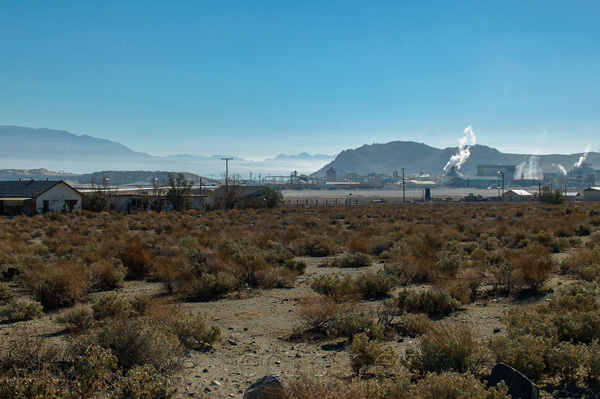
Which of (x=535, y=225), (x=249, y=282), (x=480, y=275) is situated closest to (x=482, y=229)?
(x=535, y=225)

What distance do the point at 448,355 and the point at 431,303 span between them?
345 centimetres

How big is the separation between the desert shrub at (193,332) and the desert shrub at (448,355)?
3134mm

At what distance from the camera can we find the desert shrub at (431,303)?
9.42 metres

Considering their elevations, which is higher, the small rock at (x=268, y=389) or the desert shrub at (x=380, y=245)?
the small rock at (x=268, y=389)

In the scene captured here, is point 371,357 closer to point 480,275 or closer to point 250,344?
point 250,344

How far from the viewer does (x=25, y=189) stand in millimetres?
49594

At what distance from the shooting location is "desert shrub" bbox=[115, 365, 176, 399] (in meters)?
4.82

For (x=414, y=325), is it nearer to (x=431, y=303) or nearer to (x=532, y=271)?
(x=431, y=303)

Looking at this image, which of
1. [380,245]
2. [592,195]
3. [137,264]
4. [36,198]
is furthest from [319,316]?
[592,195]

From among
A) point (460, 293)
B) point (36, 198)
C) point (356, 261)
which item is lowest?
point (356, 261)

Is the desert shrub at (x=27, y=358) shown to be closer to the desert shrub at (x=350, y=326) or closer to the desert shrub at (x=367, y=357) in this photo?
the desert shrub at (x=367, y=357)

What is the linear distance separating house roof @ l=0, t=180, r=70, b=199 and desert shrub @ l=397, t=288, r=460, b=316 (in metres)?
46.7

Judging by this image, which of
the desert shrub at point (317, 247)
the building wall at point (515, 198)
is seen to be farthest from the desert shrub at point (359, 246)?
the building wall at point (515, 198)

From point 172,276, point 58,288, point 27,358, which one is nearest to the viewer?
point 27,358
